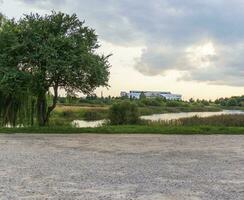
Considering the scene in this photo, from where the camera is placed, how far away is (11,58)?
23250mm

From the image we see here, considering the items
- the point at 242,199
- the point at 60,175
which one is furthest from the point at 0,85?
the point at 242,199

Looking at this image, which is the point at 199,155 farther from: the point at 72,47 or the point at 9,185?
the point at 72,47

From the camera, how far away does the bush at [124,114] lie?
109ft

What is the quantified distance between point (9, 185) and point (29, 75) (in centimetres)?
1540

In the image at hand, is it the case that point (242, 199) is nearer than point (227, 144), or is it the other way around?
point (242, 199)

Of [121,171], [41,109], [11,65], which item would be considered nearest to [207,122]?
[41,109]

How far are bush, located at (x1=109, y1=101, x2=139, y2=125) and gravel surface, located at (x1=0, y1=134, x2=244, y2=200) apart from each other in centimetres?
1618

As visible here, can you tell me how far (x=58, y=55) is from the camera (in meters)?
23.2

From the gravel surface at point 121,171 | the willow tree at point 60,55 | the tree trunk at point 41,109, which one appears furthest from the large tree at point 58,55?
the gravel surface at point 121,171

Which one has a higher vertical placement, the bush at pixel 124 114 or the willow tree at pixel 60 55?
the willow tree at pixel 60 55

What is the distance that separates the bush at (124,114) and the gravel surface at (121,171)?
16.2 metres

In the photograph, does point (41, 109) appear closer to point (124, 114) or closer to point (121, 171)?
point (124, 114)

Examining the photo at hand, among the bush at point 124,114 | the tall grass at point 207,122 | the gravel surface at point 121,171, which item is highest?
the bush at point 124,114

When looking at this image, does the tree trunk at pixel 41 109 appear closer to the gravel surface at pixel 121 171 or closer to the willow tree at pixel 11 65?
the willow tree at pixel 11 65
